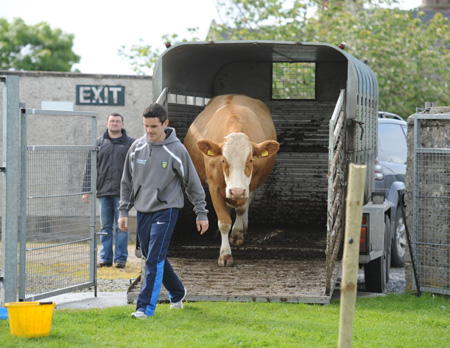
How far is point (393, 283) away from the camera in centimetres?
1189

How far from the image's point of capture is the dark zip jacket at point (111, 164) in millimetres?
12211

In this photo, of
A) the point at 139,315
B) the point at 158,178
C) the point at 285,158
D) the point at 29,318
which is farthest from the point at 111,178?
the point at 29,318

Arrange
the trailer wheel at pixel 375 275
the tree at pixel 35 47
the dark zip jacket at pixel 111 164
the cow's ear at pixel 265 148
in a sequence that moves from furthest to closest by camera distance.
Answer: the tree at pixel 35 47
the dark zip jacket at pixel 111 164
the trailer wheel at pixel 375 275
the cow's ear at pixel 265 148

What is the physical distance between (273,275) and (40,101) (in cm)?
904

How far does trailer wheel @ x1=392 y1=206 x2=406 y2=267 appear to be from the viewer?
1301cm

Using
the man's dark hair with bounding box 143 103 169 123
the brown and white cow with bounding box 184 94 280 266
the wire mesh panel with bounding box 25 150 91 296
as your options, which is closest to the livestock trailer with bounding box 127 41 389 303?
the brown and white cow with bounding box 184 94 280 266

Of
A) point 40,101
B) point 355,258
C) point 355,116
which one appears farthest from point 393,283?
point 40,101

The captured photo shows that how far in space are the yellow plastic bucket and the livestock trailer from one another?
2.06 metres

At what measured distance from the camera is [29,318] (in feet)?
23.0

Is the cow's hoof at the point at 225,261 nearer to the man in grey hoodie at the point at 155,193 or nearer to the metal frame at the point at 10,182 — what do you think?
the man in grey hoodie at the point at 155,193

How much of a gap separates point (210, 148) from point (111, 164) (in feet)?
8.78

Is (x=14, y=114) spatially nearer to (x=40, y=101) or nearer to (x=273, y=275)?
(x=273, y=275)

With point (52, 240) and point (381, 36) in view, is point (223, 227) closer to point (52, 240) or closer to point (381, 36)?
point (52, 240)

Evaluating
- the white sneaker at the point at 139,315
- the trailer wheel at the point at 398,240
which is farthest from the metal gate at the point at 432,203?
the white sneaker at the point at 139,315
